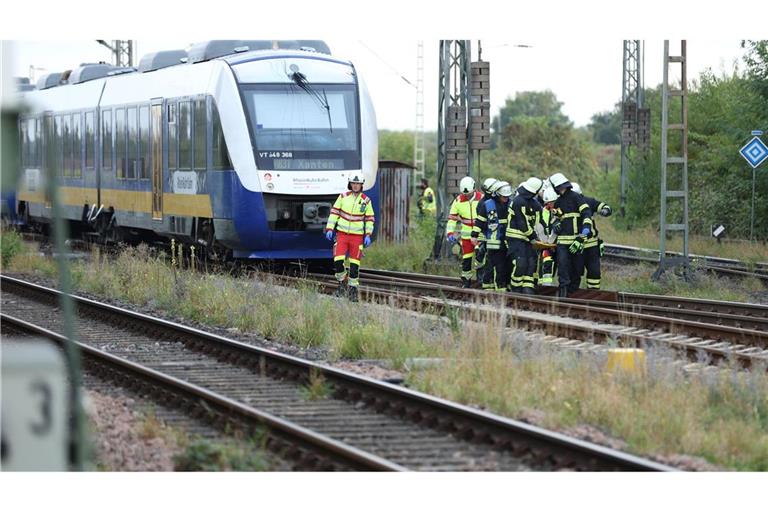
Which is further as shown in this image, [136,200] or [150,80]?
[136,200]

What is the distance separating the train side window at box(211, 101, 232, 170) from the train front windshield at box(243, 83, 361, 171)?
53 centimetres

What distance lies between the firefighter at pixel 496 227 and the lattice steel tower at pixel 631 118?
67.5 ft

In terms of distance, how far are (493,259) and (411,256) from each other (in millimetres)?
6690

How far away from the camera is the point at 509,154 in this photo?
231ft

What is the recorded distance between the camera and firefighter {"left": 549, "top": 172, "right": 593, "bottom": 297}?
17.3 m

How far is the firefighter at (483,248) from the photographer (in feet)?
60.6

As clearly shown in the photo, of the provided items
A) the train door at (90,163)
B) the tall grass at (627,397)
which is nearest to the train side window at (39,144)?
the train door at (90,163)

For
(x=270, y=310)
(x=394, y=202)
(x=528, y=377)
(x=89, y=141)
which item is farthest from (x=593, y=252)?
(x=89, y=141)

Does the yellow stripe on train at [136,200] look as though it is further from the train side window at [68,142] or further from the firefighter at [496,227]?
the firefighter at [496,227]

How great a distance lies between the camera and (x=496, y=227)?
719 inches

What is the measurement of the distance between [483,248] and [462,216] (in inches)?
28.2

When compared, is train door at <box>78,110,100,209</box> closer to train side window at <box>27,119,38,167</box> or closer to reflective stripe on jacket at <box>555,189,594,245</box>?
train side window at <box>27,119,38,167</box>

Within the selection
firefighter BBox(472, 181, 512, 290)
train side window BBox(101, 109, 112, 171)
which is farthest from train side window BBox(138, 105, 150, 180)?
firefighter BBox(472, 181, 512, 290)

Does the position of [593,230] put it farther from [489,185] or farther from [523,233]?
[489,185]
